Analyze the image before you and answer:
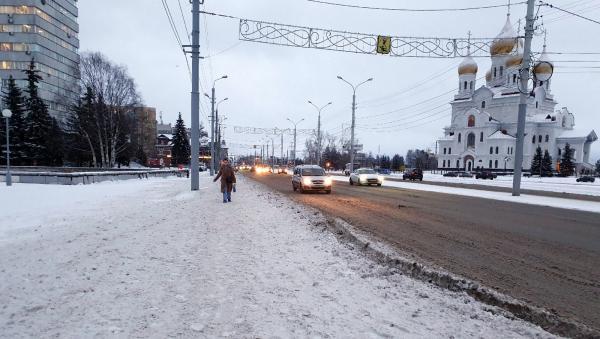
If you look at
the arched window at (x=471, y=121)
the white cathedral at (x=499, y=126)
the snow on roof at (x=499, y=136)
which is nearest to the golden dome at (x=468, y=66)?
the white cathedral at (x=499, y=126)

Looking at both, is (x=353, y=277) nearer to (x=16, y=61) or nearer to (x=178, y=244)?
(x=178, y=244)

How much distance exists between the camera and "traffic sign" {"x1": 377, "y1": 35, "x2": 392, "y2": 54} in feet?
64.7

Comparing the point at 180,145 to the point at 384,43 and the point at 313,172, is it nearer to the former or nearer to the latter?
the point at 313,172

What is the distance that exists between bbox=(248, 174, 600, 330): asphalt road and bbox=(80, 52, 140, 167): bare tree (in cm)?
3823

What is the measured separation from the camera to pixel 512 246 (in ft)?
24.8

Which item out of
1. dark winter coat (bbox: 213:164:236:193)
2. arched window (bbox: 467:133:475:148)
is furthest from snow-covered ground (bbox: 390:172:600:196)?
arched window (bbox: 467:133:475:148)

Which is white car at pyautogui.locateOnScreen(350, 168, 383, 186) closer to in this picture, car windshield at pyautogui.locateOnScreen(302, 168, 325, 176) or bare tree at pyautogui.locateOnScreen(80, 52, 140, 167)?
car windshield at pyautogui.locateOnScreen(302, 168, 325, 176)

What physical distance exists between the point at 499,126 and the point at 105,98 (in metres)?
76.3

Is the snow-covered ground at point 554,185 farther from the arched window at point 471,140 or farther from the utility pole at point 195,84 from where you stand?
the arched window at point 471,140

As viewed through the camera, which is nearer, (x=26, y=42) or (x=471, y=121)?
(x=26, y=42)

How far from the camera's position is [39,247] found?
635cm

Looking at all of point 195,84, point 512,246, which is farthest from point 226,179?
point 512,246

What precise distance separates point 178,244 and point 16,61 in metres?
80.5

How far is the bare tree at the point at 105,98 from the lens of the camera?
1654 inches
